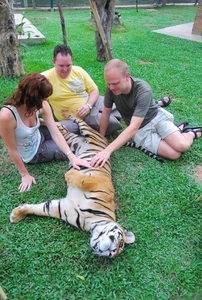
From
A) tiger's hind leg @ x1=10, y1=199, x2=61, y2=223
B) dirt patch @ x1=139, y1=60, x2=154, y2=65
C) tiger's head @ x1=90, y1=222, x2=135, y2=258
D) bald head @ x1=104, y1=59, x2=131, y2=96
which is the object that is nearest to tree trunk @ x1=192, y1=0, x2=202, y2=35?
dirt patch @ x1=139, y1=60, x2=154, y2=65

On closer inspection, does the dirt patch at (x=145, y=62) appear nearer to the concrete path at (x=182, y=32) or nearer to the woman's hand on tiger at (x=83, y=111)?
the concrete path at (x=182, y=32)

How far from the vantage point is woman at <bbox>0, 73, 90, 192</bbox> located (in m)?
2.46

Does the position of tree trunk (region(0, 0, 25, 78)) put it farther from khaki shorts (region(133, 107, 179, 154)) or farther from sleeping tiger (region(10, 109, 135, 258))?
sleeping tiger (region(10, 109, 135, 258))

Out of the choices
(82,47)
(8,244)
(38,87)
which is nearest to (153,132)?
(38,87)

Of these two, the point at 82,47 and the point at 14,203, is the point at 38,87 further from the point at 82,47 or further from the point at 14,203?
the point at 82,47

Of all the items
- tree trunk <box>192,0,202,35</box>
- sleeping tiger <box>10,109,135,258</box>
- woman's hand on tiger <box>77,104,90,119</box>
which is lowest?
sleeping tiger <box>10,109,135,258</box>

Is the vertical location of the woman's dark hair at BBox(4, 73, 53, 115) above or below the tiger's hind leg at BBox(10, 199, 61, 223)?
above

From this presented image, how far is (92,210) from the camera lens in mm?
2383

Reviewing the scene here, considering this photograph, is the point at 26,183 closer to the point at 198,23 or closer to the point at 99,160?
the point at 99,160

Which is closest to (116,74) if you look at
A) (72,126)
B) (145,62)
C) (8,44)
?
(72,126)

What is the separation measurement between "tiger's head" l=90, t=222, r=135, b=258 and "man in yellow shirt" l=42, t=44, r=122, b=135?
69.7 inches

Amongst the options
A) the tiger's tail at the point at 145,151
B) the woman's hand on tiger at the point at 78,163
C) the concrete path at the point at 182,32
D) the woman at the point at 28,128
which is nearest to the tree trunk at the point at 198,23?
the concrete path at the point at 182,32

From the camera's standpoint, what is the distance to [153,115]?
3.54 m

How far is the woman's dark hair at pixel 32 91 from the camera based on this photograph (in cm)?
243
